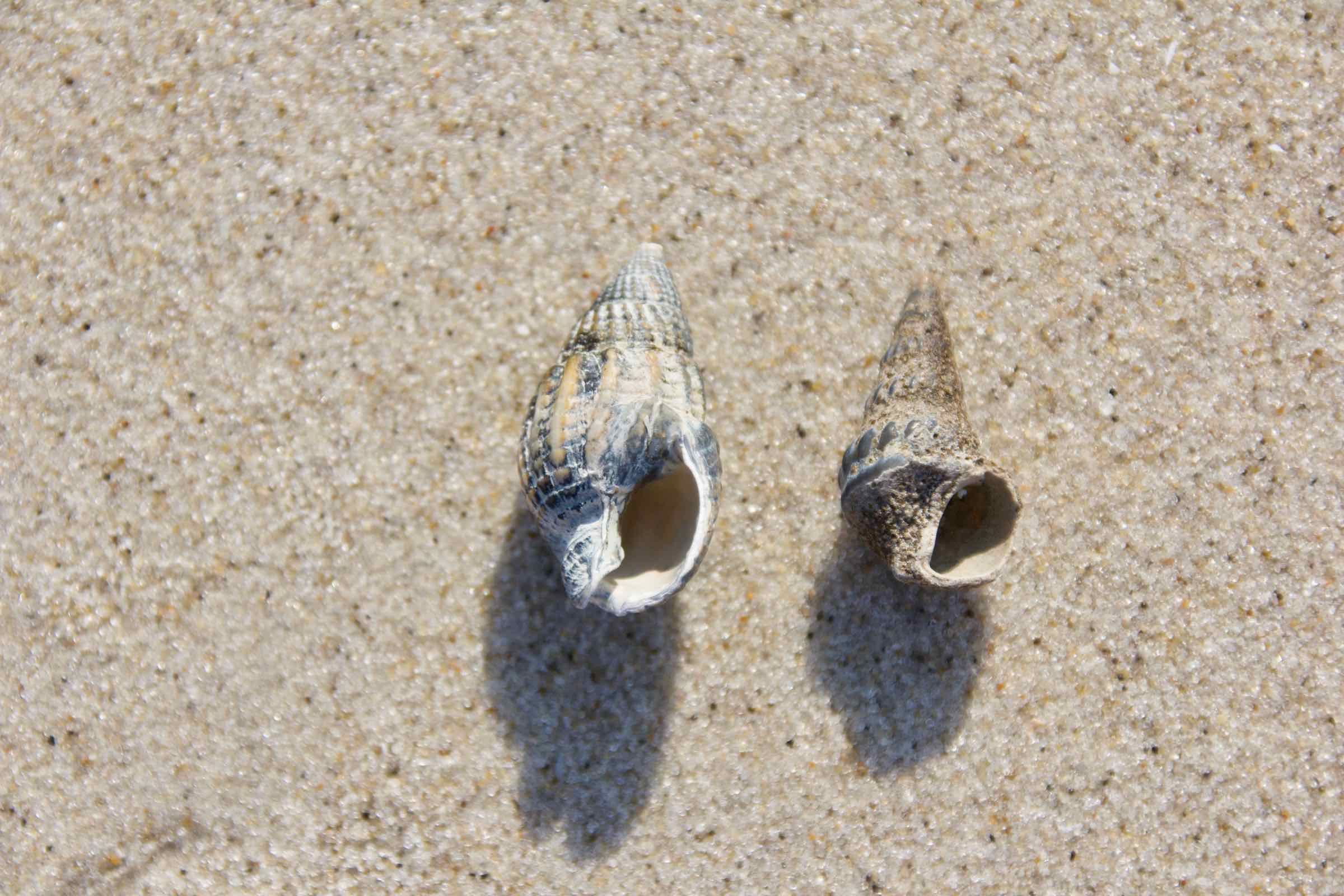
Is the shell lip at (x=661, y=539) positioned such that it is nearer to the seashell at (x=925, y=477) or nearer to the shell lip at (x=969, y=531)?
the seashell at (x=925, y=477)

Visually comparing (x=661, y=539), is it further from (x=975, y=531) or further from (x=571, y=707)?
(x=975, y=531)

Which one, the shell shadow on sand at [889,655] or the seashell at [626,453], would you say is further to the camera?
the shell shadow on sand at [889,655]

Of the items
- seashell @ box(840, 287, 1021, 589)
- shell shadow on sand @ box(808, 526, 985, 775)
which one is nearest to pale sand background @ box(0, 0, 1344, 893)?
shell shadow on sand @ box(808, 526, 985, 775)

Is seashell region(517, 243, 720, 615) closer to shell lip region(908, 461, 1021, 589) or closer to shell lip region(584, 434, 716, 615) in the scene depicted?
shell lip region(584, 434, 716, 615)

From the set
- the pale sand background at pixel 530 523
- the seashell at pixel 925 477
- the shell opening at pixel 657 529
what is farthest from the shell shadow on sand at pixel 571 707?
the seashell at pixel 925 477

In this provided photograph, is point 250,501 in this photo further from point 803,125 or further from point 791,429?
point 803,125
